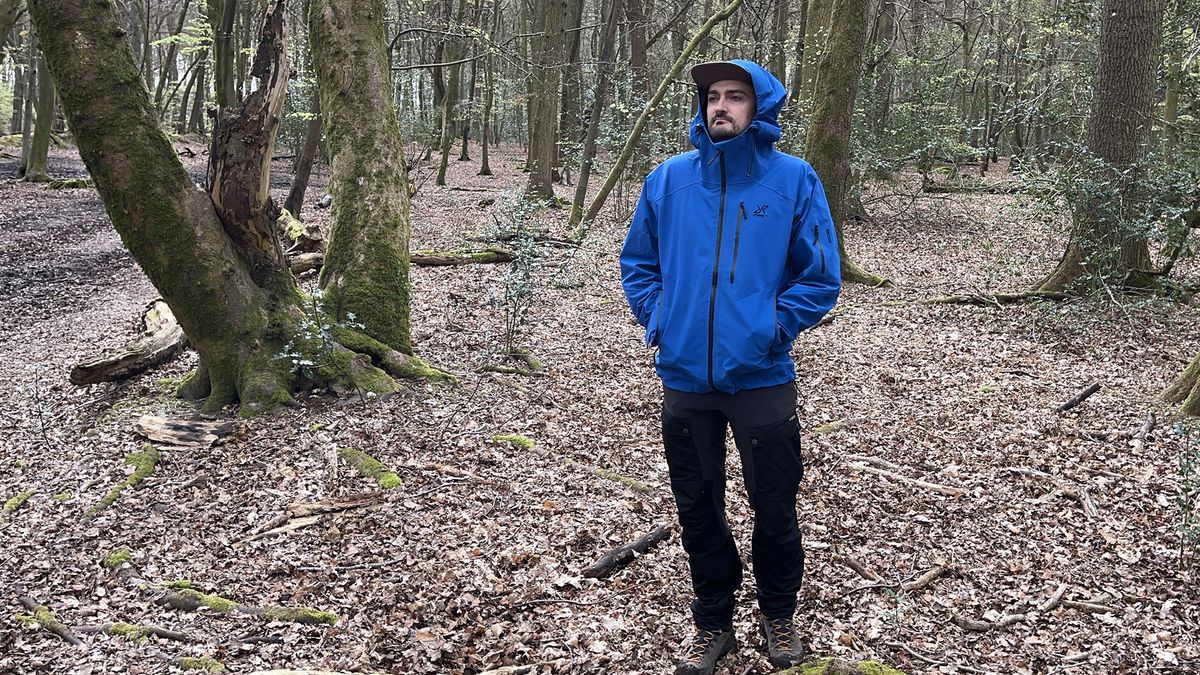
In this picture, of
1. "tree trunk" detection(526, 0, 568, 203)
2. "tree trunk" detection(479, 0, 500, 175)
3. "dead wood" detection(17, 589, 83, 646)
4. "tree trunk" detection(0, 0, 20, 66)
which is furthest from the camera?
"tree trunk" detection(479, 0, 500, 175)

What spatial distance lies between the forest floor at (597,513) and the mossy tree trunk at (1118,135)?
0.46 metres

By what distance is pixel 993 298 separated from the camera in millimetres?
9250

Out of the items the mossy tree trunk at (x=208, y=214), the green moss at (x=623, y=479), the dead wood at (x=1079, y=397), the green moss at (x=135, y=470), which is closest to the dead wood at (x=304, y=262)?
the mossy tree trunk at (x=208, y=214)

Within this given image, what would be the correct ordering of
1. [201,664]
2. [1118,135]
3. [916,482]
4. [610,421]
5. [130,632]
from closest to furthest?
[201,664]
[130,632]
[916,482]
[610,421]
[1118,135]

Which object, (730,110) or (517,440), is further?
(517,440)

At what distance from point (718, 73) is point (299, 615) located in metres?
2.75

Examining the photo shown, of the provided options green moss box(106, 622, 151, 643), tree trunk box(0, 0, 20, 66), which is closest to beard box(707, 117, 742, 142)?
green moss box(106, 622, 151, 643)

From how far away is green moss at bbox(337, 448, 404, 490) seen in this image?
193 inches

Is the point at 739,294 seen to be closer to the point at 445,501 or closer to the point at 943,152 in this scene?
the point at 445,501

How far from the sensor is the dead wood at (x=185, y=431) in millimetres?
5449

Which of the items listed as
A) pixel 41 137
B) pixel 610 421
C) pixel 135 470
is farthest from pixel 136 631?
pixel 41 137

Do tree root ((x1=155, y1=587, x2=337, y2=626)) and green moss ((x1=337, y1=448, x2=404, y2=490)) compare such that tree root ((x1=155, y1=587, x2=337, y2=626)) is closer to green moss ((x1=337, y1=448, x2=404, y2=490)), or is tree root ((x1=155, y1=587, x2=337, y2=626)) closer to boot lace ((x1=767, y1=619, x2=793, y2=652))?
green moss ((x1=337, y1=448, x2=404, y2=490))

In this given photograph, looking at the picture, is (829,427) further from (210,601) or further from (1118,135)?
(1118,135)

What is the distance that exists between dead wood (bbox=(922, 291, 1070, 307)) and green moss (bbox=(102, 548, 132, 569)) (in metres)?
8.08
